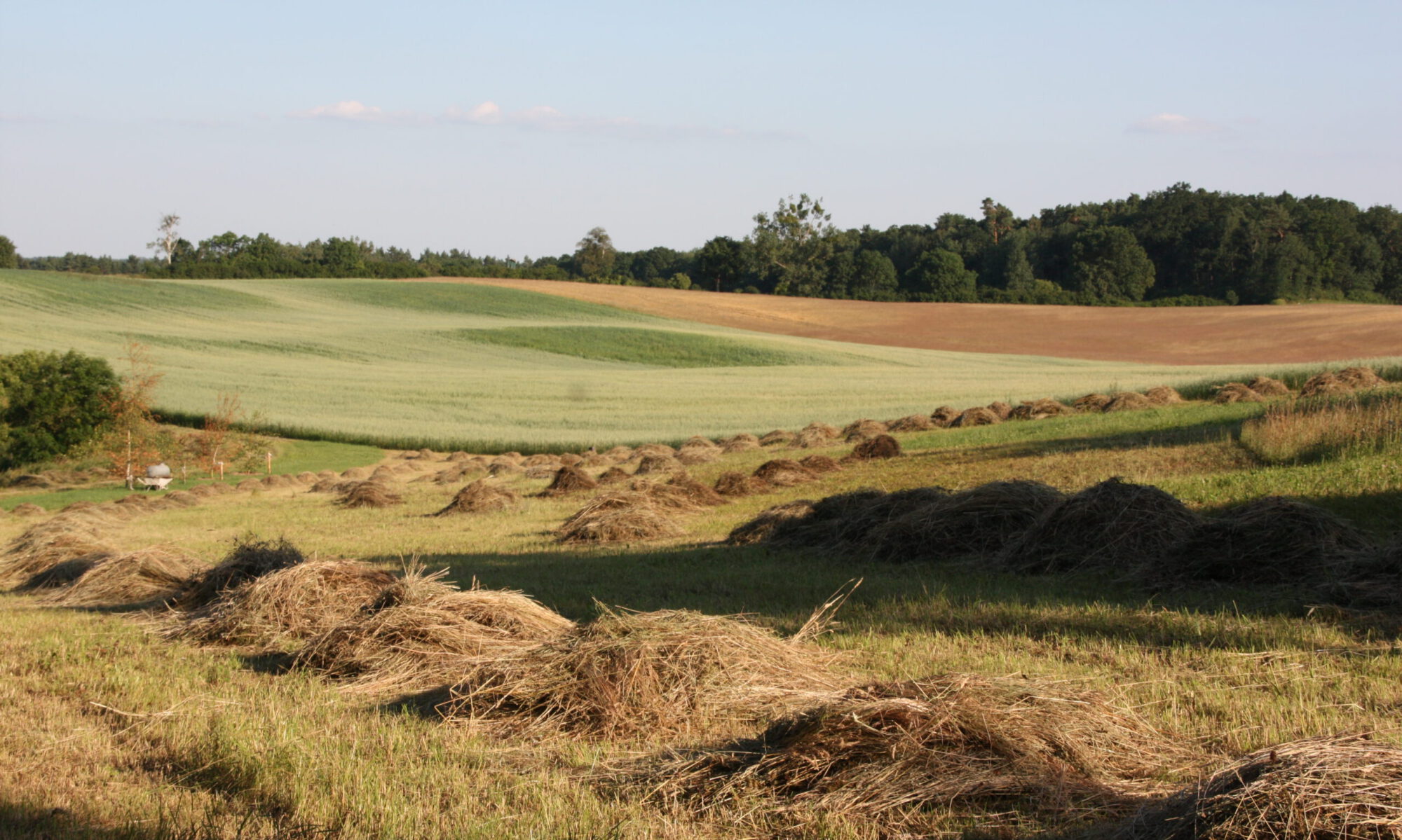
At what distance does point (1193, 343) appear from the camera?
65.4 m

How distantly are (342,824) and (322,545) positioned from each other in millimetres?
11372

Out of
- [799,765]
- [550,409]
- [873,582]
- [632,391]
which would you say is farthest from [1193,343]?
[799,765]

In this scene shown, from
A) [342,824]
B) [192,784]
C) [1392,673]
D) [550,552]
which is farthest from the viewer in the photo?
[550,552]

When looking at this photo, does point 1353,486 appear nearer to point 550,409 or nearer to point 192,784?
point 192,784

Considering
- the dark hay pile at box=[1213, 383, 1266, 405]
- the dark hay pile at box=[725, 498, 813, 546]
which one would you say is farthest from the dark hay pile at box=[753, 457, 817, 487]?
the dark hay pile at box=[1213, 383, 1266, 405]

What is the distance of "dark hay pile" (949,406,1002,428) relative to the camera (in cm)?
2884

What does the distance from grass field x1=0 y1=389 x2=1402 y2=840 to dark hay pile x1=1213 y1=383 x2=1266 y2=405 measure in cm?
1433

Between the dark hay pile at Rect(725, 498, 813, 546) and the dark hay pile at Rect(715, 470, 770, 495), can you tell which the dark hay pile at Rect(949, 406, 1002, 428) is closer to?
the dark hay pile at Rect(715, 470, 770, 495)

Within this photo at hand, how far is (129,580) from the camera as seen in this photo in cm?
1137

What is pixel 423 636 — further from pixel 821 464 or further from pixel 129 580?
pixel 821 464

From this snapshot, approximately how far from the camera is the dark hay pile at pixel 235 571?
10.0 meters

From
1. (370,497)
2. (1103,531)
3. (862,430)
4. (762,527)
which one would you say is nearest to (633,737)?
(1103,531)

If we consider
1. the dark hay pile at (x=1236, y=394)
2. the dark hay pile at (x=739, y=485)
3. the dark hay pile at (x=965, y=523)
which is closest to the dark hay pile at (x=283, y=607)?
the dark hay pile at (x=965, y=523)

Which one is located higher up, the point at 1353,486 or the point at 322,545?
the point at 1353,486
